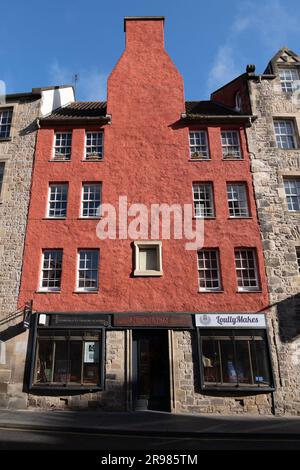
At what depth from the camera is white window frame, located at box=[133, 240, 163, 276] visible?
17656mm

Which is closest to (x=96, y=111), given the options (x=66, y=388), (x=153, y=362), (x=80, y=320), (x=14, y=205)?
(x=14, y=205)

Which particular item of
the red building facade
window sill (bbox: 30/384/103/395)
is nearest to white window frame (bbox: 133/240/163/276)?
the red building facade

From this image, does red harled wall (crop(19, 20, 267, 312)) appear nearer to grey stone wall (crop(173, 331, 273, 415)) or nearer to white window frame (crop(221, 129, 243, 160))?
white window frame (crop(221, 129, 243, 160))

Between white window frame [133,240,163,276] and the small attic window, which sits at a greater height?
the small attic window

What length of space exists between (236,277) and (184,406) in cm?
632

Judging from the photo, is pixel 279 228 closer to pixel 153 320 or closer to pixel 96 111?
pixel 153 320

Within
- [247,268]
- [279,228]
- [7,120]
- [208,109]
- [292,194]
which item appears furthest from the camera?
[208,109]

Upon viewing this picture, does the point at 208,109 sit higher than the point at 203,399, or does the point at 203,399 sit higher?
the point at 208,109

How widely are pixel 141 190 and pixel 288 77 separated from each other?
1180 cm

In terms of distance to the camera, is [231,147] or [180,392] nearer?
[180,392]

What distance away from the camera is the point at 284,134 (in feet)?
68.4

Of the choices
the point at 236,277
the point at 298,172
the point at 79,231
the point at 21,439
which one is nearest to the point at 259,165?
the point at 298,172

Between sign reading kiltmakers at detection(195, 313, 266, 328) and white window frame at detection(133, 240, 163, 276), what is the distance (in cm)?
288

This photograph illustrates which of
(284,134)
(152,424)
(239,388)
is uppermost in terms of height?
(284,134)
